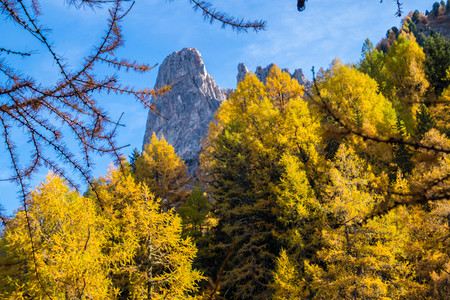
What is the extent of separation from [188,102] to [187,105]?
1080 mm

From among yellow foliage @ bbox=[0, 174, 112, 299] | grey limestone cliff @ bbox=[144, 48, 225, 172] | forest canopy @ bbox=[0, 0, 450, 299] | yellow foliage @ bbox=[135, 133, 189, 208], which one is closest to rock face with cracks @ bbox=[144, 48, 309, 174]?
grey limestone cliff @ bbox=[144, 48, 225, 172]

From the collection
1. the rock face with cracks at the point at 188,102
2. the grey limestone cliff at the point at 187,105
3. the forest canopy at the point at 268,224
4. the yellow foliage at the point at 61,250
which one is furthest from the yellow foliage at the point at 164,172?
the grey limestone cliff at the point at 187,105

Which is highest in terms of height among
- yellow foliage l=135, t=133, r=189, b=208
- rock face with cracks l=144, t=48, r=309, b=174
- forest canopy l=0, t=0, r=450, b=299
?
rock face with cracks l=144, t=48, r=309, b=174

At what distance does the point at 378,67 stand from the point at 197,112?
199 feet

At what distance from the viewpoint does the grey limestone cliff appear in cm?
8062

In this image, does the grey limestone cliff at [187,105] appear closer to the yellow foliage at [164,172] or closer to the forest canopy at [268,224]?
the yellow foliage at [164,172]

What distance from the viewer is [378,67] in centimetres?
2927

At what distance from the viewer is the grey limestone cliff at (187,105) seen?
80625 millimetres

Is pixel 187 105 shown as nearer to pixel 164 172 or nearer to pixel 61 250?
pixel 164 172

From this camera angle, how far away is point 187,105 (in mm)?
86812

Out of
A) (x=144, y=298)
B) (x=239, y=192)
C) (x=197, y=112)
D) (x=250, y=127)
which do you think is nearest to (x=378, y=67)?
(x=250, y=127)

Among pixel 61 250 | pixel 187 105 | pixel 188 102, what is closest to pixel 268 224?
pixel 61 250

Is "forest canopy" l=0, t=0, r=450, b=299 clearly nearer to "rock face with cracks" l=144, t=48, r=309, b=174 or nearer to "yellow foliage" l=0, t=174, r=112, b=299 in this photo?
"yellow foliage" l=0, t=174, r=112, b=299

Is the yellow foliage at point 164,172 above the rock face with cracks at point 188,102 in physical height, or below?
below
